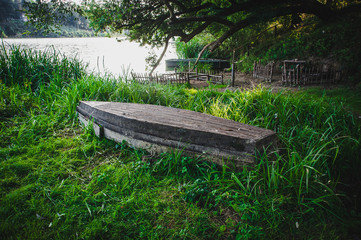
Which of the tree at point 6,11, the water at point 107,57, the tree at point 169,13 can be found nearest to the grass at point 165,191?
the water at point 107,57

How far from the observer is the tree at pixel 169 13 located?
7277 millimetres

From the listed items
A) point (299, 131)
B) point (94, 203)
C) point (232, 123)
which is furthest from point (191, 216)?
point (299, 131)

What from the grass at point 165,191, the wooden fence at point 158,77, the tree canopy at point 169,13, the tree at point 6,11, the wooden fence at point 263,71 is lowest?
the grass at point 165,191

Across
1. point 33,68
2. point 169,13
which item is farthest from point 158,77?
point 33,68

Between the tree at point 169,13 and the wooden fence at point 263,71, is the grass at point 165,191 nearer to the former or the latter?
the tree at point 169,13

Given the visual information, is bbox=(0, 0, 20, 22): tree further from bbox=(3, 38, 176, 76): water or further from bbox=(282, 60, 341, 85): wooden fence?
bbox=(282, 60, 341, 85): wooden fence

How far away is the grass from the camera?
1698 millimetres

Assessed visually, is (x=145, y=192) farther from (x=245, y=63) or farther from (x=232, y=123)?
(x=245, y=63)

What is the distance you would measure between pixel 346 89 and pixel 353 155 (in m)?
5.25

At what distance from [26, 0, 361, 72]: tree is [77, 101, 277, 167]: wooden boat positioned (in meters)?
5.05

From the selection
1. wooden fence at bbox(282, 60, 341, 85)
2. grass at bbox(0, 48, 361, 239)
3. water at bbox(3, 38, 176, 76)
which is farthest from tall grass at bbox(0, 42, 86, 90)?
wooden fence at bbox(282, 60, 341, 85)

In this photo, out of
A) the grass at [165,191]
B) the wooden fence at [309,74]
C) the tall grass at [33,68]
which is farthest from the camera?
the wooden fence at [309,74]

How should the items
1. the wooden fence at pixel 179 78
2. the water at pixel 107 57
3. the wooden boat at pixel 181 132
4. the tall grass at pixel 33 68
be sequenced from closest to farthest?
the wooden boat at pixel 181 132 → the tall grass at pixel 33 68 → the water at pixel 107 57 → the wooden fence at pixel 179 78

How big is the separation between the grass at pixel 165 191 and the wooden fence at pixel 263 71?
23.9 feet
